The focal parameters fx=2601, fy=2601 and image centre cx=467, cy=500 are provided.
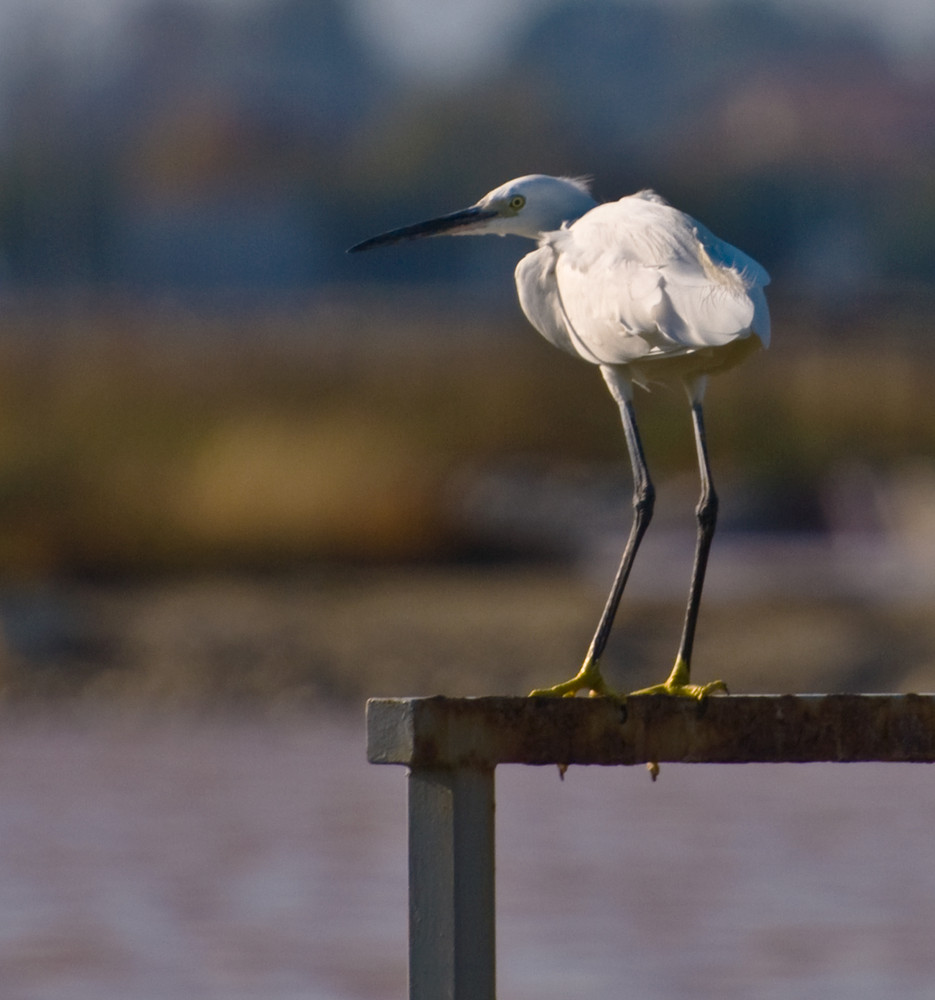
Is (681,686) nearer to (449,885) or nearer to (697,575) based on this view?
(697,575)

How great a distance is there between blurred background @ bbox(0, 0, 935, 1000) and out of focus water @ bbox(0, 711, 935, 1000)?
0.12 ft

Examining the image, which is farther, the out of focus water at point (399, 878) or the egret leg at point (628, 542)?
the out of focus water at point (399, 878)

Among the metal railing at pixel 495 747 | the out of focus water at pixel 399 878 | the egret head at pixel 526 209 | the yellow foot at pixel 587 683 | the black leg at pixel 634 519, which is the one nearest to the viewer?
the metal railing at pixel 495 747

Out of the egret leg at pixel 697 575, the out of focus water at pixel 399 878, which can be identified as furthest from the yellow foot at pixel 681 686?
the out of focus water at pixel 399 878

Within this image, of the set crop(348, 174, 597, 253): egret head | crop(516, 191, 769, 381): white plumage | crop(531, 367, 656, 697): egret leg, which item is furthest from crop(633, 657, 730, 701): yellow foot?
crop(348, 174, 597, 253): egret head

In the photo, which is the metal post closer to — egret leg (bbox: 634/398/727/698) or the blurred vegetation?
egret leg (bbox: 634/398/727/698)

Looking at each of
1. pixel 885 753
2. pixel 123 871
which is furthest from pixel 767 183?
pixel 885 753

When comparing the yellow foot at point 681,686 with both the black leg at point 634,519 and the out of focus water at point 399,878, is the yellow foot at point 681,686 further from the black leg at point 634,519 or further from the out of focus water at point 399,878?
the out of focus water at point 399,878

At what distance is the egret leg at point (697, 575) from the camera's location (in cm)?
564

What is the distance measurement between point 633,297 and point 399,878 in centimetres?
750

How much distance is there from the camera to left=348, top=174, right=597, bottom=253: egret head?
20.6ft

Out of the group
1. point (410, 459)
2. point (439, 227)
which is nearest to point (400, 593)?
point (410, 459)

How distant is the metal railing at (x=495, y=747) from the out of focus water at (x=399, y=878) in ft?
16.6

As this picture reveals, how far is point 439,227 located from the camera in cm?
641
